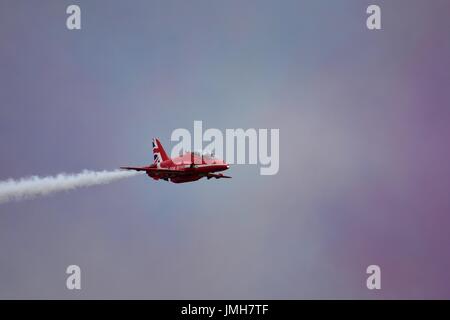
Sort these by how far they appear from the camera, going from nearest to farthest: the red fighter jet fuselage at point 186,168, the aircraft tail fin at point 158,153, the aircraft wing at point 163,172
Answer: the red fighter jet fuselage at point 186,168
the aircraft wing at point 163,172
the aircraft tail fin at point 158,153

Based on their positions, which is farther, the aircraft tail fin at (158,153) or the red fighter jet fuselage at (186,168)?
the aircraft tail fin at (158,153)

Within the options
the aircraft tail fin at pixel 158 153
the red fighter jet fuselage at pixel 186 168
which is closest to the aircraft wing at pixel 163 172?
the red fighter jet fuselage at pixel 186 168

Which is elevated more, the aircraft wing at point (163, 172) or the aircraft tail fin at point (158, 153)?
the aircraft tail fin at point (158, 153)

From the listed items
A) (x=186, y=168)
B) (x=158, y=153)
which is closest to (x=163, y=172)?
(x=186, y=168)

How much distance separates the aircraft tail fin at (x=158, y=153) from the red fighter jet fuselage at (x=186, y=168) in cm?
167

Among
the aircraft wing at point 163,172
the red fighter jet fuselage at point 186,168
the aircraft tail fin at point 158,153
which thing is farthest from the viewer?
the aircraft tail fin at point 158,153

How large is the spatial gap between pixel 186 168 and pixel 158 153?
25.0ft

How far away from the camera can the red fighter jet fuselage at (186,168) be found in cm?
8525

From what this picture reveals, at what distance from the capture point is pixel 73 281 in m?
99.4

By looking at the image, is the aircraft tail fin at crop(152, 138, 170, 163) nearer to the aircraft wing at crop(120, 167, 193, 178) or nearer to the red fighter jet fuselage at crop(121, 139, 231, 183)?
the red fighter jet fuselage at crop(121, 139, 231, 183)

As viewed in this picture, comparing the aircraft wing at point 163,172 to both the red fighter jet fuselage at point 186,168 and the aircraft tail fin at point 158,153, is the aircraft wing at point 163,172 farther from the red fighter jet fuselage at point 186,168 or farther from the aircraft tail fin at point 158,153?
the aircraft tail fin at point 158,153

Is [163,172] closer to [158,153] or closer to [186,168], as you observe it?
[186,168]

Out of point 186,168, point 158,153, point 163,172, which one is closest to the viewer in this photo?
point 186,168

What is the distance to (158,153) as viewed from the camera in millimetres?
93125
